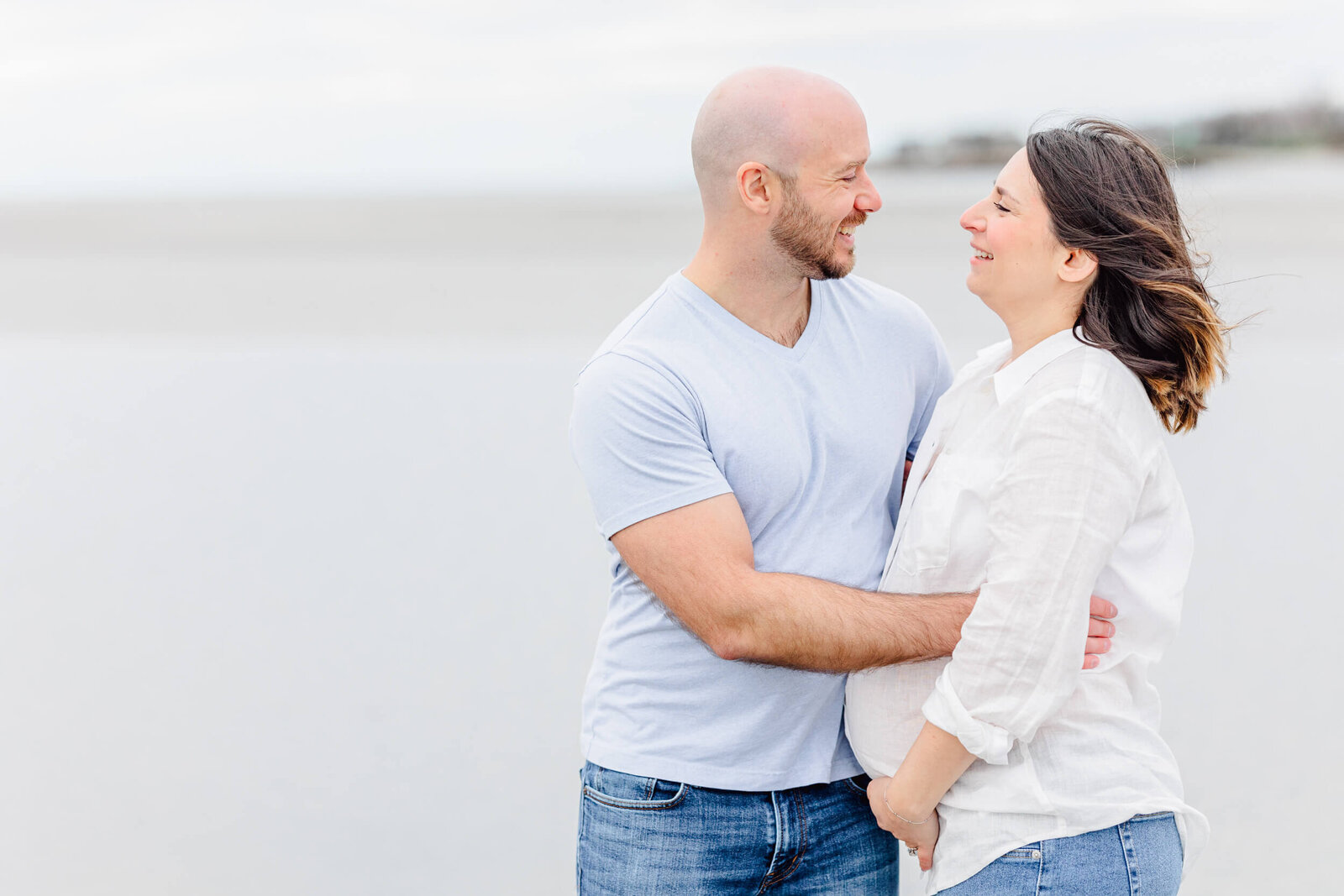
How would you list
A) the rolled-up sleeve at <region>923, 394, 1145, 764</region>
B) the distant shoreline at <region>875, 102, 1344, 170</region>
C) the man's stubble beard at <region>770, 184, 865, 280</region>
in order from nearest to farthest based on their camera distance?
the rolled-up sleeve at <region>923, 394, 1145, 764</region>, the man's stubble beard at <region>770, 184, 865, 280</region>, the distant shoreline at <region>875, 102, 1344, 170</region>

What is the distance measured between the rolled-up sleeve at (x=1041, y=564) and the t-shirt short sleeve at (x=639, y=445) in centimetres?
29

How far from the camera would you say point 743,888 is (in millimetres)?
1233

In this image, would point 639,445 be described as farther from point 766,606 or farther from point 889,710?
point 889,710

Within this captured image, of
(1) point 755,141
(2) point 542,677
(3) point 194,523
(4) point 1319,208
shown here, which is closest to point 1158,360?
(1) point 755,141

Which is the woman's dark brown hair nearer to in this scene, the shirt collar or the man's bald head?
the shirt collar

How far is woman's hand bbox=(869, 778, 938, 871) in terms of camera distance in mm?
1053

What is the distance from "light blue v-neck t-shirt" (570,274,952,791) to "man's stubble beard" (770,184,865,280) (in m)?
0.06

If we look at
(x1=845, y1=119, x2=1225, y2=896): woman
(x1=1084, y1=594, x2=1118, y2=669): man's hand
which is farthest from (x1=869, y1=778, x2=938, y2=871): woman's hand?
(x1=1084, y1=594, x2=1118, y2=669): man's hand

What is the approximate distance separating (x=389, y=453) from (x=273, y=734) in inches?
24.4

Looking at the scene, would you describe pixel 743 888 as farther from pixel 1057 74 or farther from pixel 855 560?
pixel 1057 74

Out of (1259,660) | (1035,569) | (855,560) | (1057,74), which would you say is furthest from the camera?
(1259,660)

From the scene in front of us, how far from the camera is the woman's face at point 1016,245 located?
3.30 feet

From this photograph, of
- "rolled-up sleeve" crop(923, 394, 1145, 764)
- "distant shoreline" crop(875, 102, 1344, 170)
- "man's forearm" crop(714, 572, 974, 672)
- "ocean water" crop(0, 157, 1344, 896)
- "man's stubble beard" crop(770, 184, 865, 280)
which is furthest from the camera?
"ocean water" crop(0, 157, 1344, 896)

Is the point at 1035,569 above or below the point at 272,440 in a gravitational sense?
below
